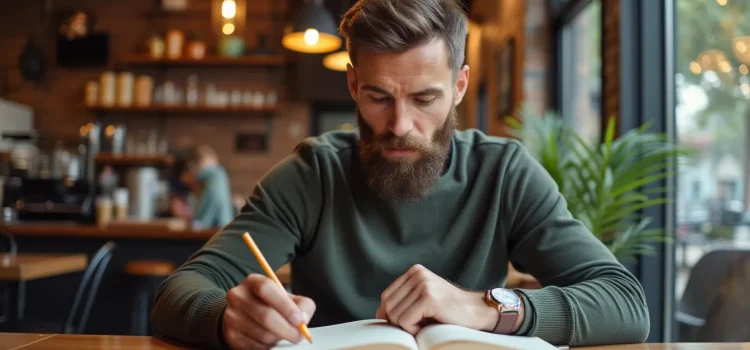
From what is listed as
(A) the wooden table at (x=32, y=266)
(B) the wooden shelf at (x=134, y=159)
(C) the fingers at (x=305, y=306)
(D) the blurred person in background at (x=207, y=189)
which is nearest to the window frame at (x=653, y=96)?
(C) the fingers at (x=305, y=306)

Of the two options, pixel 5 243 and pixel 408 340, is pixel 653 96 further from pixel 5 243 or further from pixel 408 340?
pixel 5 243

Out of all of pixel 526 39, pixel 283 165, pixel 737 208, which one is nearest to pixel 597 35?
pixel 526 39

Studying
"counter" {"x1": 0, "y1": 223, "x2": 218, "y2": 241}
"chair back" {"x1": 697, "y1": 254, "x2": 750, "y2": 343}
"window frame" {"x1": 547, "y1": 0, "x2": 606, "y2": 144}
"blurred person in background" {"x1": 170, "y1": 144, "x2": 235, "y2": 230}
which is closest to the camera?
"chair back" {"x1": 697, "y1": 254, "x2": 750, "y2": 343}

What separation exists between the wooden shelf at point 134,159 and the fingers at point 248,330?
20.4 ft

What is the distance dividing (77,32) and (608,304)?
7462mm

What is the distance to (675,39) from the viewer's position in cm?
264

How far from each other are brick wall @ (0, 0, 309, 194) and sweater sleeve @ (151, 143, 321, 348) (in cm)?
586

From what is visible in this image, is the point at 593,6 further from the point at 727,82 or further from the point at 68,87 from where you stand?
the point at 68,87

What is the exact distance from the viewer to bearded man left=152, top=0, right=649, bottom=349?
1178 millimetres

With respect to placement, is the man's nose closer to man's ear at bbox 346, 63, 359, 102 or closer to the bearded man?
the bearded man

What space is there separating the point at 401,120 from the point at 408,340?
498 mm

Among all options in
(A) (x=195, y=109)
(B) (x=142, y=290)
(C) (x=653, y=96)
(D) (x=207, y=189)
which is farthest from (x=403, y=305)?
(A) (x=195, y=109)

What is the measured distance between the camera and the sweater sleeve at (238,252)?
1.07 meters

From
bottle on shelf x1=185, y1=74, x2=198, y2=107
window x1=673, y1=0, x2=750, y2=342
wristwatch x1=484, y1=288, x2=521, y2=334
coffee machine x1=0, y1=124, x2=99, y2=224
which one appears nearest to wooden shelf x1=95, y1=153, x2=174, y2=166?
bottle on shelf x1=185, y1=74, x2=198, y2=107
